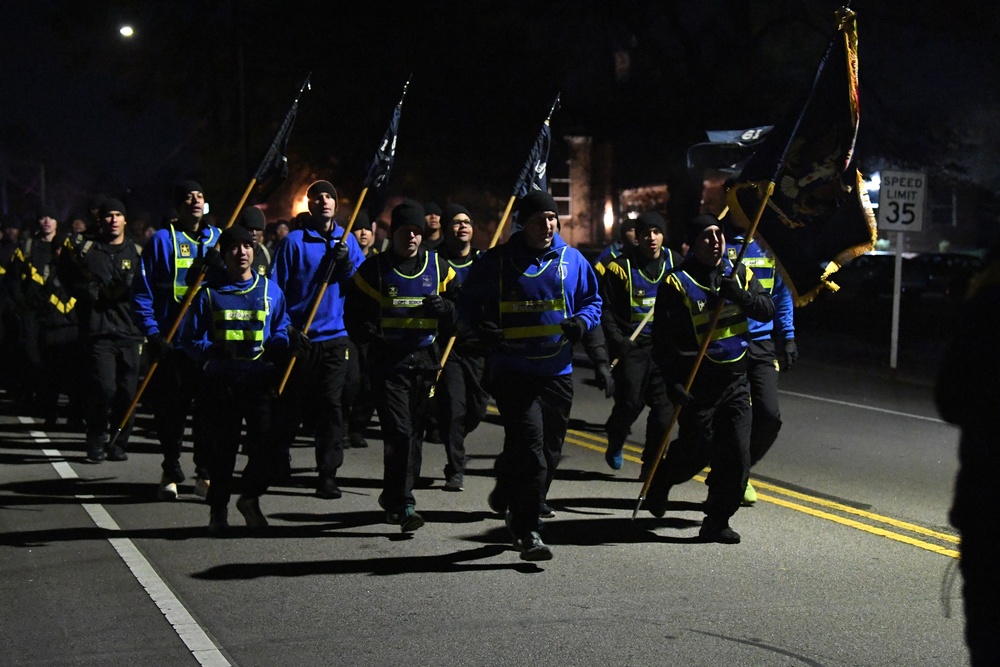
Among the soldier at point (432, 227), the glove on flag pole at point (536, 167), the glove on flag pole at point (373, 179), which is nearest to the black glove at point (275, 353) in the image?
the glove on flag pole at point (373, 179)

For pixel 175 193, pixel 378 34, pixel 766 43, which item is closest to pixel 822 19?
pixel 766 43

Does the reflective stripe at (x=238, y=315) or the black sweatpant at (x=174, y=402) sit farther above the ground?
the reflective stripe at (x=238, y=315)

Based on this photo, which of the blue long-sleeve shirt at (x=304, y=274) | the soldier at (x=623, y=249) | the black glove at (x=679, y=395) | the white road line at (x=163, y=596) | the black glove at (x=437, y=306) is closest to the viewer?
the white road line at (x=163, y=596)

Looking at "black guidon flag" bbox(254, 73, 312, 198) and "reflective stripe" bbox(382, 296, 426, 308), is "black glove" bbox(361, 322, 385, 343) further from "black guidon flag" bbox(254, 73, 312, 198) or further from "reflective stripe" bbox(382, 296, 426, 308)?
"black guidon flag" bbox(254, 73, 312, 198)

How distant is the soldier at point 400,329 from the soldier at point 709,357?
1.32 m

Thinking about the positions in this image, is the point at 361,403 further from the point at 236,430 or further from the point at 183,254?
the point at 236,430

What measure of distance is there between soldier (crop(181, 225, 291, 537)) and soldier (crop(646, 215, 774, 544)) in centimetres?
224

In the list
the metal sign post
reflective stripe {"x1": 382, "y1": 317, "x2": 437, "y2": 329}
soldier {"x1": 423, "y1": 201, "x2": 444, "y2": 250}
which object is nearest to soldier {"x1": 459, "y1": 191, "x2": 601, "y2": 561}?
reflective stripe {"x1": 382, "y1": 317, "x2": 437, "y2": 329}

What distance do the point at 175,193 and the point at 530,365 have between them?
3.75 m

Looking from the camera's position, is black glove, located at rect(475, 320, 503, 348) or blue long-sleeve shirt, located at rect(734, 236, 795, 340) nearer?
black glove, located at rect(475, 320, 503, 348)

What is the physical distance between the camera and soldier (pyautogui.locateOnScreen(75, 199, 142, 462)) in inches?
442

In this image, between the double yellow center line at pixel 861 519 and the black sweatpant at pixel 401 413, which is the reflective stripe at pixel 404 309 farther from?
the double yellow center line at pixel 861 519

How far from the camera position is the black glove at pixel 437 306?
26.8ft

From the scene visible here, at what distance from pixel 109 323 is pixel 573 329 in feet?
17.8
